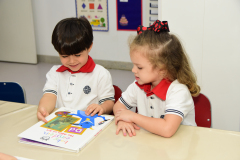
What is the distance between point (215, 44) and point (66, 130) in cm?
136

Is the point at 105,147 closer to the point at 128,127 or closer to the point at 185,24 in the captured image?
the point at 128,127

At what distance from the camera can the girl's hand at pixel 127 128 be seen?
1.00m

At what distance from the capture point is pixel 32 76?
13.6ft

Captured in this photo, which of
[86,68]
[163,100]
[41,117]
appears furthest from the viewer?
[86,68]

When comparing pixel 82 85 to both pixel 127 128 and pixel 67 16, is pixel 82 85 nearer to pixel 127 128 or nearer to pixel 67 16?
pixel 127 128

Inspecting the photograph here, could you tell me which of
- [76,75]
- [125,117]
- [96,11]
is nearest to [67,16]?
[96,11]

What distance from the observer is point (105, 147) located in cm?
91

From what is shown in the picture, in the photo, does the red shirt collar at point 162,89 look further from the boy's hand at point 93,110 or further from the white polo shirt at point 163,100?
A: the boy's hand at point 93,110

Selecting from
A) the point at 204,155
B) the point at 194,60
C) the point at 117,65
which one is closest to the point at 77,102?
the point at 204,155

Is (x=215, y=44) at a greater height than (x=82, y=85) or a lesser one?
greater

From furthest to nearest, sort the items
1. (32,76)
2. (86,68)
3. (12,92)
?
(32,76) → (12,92) → (86,68)

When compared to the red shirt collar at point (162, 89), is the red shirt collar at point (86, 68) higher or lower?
higher

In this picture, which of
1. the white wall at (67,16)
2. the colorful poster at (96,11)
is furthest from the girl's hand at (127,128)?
the colorful poster at (96,11)

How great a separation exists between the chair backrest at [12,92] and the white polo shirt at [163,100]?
705 millimetres
